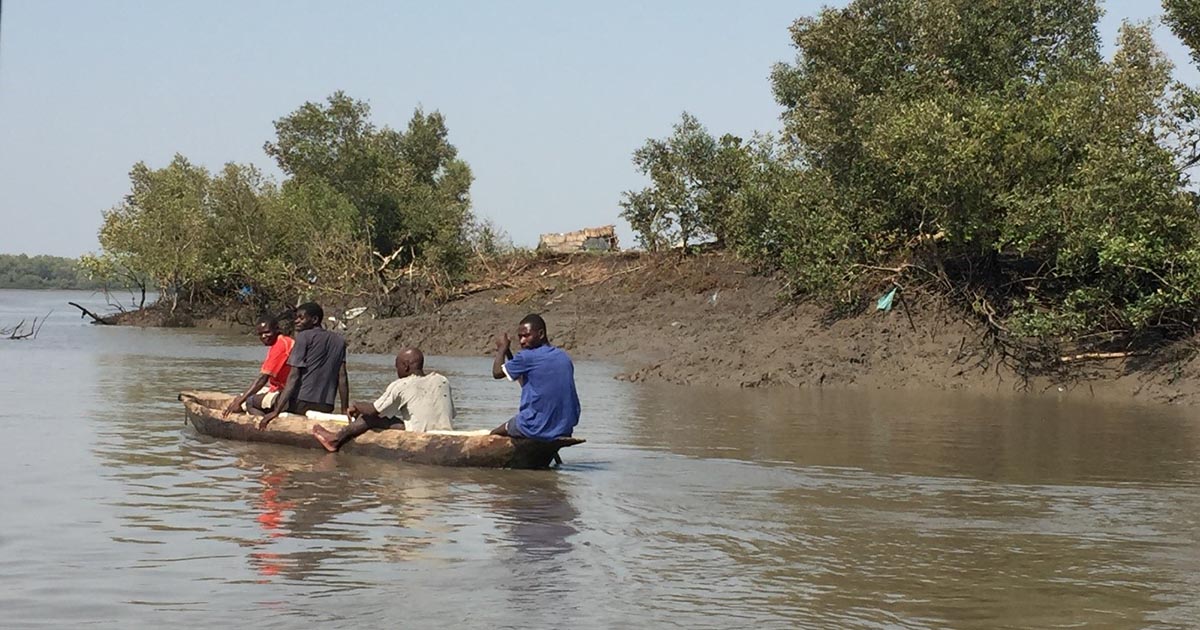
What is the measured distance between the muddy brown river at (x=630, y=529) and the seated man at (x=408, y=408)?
11.6 inches

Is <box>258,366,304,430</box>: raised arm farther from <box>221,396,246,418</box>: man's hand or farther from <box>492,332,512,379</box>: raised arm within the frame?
<box>492,332,512,379</box>: raised arm

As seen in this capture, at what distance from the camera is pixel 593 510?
1041 centimetres

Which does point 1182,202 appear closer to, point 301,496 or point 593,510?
point 593,510

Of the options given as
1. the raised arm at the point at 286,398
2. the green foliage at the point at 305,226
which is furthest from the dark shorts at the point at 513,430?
the green foliage at the point at 305,226

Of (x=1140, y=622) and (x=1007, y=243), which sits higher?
(x=1007, y=243)

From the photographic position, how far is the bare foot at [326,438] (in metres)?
13.0

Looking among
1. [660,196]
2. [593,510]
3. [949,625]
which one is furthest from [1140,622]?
[660,196]

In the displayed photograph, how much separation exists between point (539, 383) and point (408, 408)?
5.63 ft

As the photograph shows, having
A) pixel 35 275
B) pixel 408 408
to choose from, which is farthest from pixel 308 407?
pixel 35 275

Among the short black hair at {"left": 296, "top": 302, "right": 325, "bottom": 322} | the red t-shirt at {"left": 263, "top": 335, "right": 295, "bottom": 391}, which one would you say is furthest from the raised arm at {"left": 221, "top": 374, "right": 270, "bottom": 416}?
the short black hair at {"left": 296, "top": 302, "right": 325, "bottom": 322}

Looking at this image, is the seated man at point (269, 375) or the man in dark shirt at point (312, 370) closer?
the man in dark shirt at point (312, 370)

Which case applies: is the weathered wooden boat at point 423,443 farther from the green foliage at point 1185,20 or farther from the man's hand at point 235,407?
the green foliage at point 1185,20

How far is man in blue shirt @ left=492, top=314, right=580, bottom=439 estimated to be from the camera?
11.9 metres

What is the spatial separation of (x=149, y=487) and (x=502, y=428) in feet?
9.97
